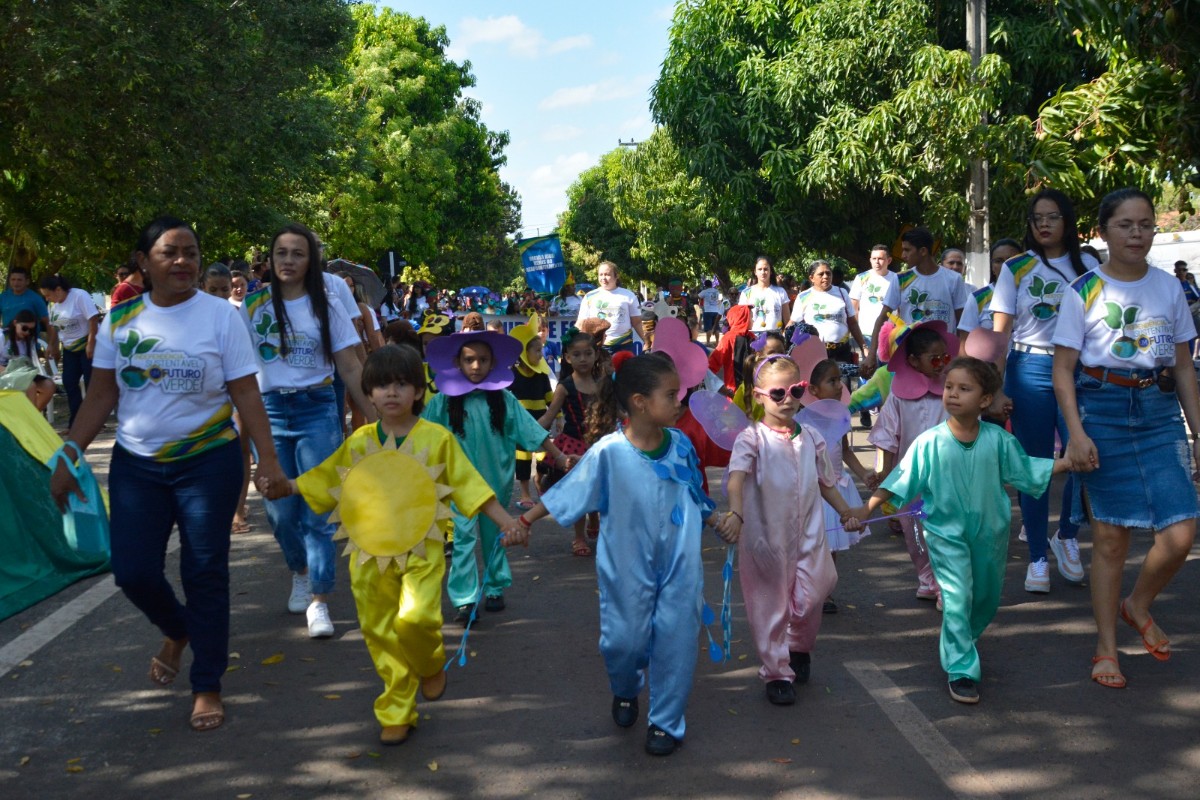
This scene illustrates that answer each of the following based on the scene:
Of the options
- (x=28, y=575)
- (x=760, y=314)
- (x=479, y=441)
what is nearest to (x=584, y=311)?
(x=760, y=314)

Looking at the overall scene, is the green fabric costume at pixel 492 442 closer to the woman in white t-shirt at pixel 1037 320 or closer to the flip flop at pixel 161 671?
the flip flop at pixel 161 671

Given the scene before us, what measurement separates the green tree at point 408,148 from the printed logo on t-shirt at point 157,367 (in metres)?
34.0

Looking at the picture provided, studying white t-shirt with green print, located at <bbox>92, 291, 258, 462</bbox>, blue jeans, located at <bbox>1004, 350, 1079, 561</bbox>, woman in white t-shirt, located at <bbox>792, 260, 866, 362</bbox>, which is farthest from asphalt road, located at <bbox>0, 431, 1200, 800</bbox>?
woman in white t-shirt, located at <bbox>792, 260, 866, 362</bbox>

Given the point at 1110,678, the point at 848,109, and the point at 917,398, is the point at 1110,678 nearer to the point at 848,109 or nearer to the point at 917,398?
the point at 917,398

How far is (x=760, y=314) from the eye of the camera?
12.4 meters

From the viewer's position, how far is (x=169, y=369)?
4.69 m

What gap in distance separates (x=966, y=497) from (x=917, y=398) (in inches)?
64.9

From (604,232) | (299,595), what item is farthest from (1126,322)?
(604,232)

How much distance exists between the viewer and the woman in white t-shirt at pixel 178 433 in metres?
4.70

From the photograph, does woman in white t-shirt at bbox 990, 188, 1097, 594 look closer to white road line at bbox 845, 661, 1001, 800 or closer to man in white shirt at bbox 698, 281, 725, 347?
white road line at bbox 845, 661, 1001, 800

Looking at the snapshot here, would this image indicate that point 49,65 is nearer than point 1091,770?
No

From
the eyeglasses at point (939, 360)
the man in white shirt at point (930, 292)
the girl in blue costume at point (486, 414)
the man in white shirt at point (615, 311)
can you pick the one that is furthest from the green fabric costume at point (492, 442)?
the man in white shirt at point (615, 311)

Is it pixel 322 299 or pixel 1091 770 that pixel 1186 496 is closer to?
pixel 1091 770

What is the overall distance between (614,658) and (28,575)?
13.5 ft
